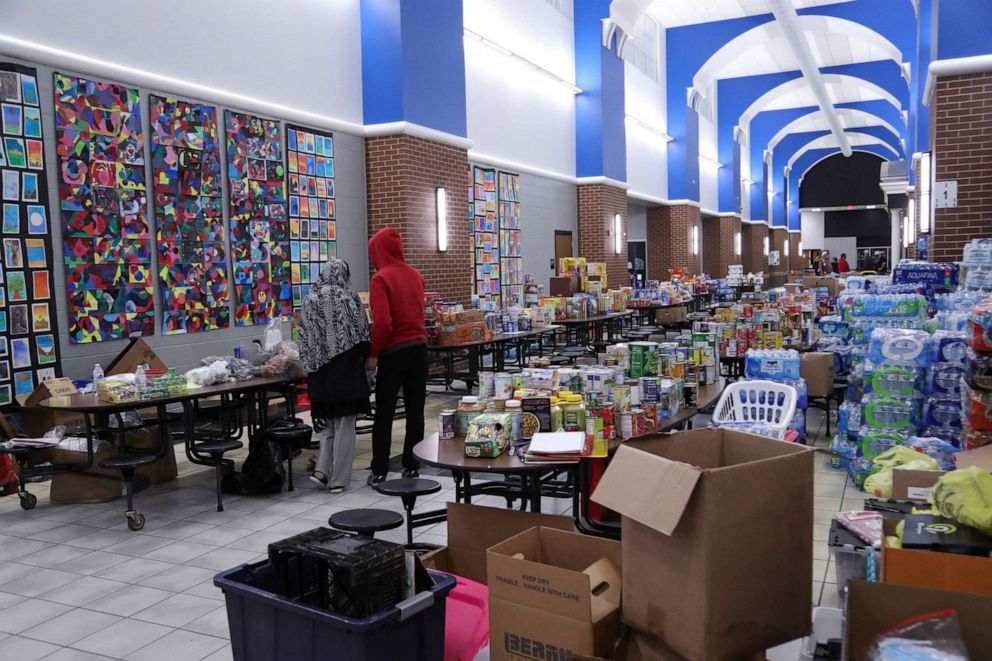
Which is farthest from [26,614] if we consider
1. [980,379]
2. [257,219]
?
[257,219]

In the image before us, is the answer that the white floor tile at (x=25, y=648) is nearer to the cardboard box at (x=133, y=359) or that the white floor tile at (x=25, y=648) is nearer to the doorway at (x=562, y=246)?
the cardboard box at (x=133, y=359)

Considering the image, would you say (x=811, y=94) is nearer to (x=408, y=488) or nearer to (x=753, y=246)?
(x=753, y=246)

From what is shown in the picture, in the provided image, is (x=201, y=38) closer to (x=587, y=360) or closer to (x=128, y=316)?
(x=128, y=316)

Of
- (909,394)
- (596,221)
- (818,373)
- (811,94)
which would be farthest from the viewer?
(811,94)

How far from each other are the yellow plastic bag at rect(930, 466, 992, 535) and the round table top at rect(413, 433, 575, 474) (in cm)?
151

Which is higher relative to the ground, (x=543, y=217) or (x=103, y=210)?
(x=543, y=217)

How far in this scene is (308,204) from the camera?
29.4ft

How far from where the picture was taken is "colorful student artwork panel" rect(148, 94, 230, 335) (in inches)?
281

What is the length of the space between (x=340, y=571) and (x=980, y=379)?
127 inches

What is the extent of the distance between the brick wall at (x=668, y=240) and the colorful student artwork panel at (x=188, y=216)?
1630cm

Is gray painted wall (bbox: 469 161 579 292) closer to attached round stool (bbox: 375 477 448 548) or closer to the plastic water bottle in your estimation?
the plastic water bottle

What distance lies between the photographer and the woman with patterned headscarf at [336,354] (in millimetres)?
5445

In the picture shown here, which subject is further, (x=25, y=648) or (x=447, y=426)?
(x=447, y=426)

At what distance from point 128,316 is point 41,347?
32.4 inches
